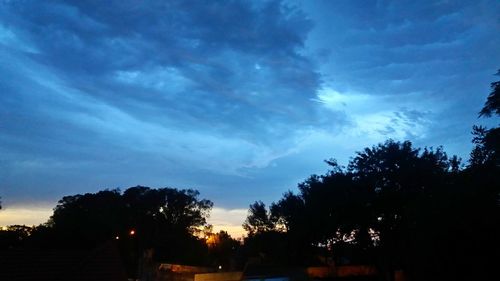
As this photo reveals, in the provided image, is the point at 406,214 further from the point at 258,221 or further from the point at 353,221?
the point at 258,221

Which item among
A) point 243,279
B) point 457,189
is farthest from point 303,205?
point 457,189

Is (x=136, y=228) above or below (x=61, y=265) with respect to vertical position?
above

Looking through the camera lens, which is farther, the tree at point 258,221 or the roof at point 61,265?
the tree at point 258,221

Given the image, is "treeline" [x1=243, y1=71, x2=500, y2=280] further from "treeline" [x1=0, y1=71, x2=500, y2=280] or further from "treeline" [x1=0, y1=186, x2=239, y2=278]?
"treeline" [x1=0, y1=186, x2=239, y2=278]

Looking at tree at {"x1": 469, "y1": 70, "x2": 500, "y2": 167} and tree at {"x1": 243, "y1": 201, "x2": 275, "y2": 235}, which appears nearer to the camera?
tree at {"x1": 469, "y1": 70, "x2": 500, "y2": 167}

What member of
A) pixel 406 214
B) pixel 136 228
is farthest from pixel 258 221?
pixel 406 214

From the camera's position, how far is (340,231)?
4581 cm

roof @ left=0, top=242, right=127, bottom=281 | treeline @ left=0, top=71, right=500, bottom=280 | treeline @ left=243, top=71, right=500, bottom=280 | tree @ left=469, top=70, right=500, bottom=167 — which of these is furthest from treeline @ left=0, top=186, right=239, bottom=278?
tree @ left=469, top=70, right=500, bottom=167

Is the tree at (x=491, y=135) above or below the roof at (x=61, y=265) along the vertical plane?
above

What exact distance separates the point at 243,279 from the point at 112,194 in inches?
2534

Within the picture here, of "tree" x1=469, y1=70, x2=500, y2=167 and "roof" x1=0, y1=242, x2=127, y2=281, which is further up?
"tree" x1=469, y1=70, x2=500, y2=167

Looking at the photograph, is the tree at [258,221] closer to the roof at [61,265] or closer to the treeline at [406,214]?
the treeline at [406,214]

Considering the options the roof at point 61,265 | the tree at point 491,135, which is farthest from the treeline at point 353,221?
the roof at point 61,265

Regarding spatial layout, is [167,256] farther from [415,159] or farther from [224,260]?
[415,159]
